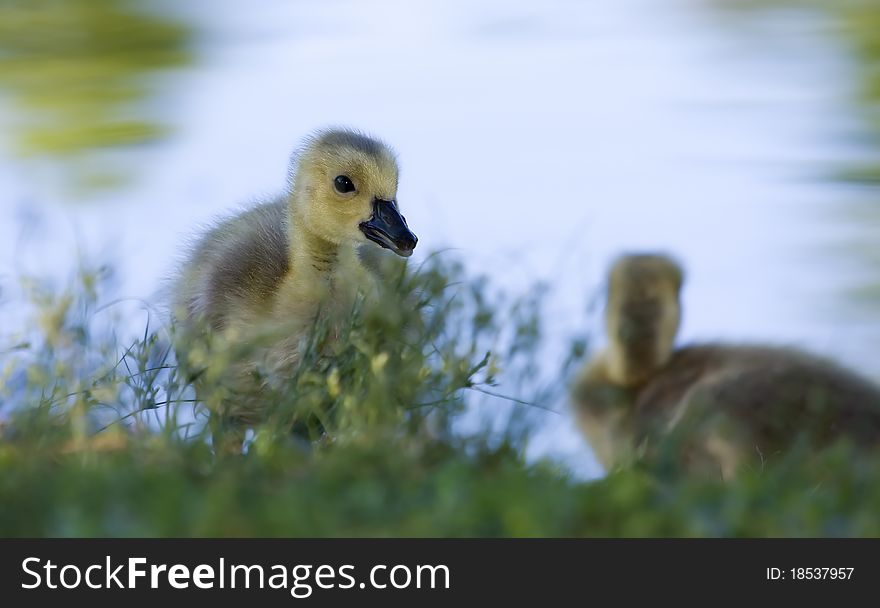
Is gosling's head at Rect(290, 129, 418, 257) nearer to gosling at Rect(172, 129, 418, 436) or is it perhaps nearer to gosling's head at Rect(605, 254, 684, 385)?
gosling at Rect(172, 129, 418, 436)

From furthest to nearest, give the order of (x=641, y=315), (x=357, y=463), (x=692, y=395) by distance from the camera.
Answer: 1. (x=641, y=315)
2. (x=692, y=395)
3. (x=357, y=463)

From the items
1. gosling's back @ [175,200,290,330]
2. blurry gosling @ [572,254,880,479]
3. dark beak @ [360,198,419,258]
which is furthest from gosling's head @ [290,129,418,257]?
blurry gosling @ [572,254,880,479]

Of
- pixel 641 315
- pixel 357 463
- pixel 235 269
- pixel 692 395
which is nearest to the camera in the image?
pixel 357 463

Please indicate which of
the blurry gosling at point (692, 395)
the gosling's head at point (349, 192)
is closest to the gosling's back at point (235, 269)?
the gosling's head at point (349, 192)

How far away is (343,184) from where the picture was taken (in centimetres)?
400

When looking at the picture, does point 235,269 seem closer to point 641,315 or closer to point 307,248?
point 307,248

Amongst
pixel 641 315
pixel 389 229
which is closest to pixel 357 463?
pixel 389 229

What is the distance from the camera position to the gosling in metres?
3.83

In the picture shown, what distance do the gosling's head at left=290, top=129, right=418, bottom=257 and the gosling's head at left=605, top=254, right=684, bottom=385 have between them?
941 mm

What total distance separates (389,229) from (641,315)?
1014 millimetres

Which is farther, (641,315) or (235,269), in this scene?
(641,315)

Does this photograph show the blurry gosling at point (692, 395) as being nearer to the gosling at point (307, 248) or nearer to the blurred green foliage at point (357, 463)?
the blurred green foliage at point (357, 463)

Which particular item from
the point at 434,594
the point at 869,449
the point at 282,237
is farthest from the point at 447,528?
the point at 282,237

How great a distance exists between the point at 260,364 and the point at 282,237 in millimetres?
982
